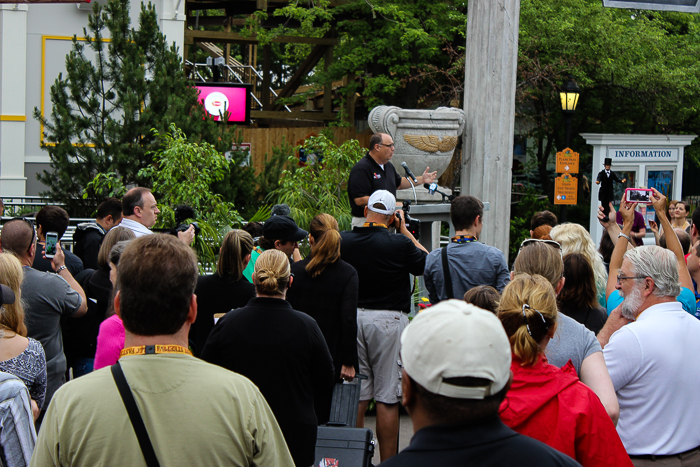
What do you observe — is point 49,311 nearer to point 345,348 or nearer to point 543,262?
point 345,348

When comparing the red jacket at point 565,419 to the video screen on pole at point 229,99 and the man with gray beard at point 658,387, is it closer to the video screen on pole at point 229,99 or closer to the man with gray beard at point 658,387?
the man with gray beard at point 658,387

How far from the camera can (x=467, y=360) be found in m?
1.59

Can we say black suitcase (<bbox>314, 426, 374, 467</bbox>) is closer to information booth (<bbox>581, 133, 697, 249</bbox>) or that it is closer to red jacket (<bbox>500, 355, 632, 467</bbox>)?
red jacket (<bbox>500, 355, 632, 467</bbox>)

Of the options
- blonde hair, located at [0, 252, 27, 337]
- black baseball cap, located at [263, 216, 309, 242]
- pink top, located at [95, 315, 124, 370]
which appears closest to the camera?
blonde hair, located at [0, 252, 27, 337]

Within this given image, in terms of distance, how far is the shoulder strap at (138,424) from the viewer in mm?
1868

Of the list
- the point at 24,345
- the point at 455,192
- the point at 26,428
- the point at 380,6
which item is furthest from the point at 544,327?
the point at 380,6

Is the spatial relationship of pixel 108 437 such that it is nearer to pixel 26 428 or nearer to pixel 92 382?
pixel 92 382

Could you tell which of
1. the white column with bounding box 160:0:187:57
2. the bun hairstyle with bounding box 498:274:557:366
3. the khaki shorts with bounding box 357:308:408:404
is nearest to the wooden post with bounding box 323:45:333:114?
the white column with bounding box 160:0:187:57

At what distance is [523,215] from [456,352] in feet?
53.8

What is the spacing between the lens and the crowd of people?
1656 millimetres

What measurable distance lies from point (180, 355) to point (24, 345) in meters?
1.44

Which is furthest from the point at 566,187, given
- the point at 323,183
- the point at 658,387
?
the point at 658,387

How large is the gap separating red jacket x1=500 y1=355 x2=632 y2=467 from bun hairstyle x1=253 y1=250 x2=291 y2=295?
1.49 metres

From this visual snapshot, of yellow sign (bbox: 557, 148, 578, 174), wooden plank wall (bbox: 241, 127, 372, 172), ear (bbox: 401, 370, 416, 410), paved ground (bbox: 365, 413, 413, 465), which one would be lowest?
paved ground (bbox: 365, 413, 413, 465)
